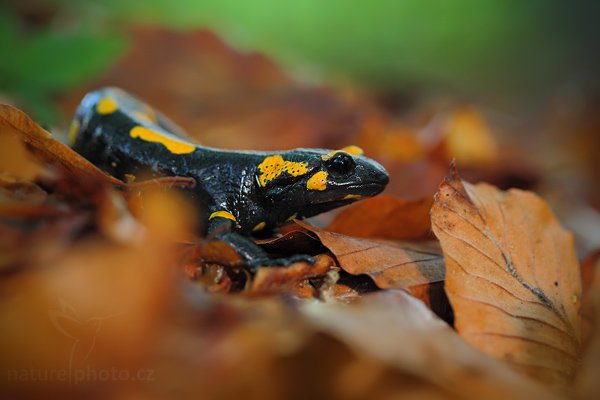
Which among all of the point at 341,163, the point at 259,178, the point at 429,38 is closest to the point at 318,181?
the point at 341,163

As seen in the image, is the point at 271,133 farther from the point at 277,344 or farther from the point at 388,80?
the point at 388,80

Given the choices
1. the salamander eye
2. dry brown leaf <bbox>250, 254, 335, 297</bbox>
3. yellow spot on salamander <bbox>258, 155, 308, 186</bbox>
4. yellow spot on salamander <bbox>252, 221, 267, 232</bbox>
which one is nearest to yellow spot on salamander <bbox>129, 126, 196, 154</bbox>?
yellow spot on salamander <bbox>258, 155, 308, 186</bbox>

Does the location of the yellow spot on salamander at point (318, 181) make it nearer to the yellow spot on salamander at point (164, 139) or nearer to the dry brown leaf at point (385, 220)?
the dry brown leaf at point (385, 220)

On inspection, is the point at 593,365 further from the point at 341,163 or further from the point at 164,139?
the point at 164,139

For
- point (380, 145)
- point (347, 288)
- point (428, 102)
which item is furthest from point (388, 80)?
point (347, 288)

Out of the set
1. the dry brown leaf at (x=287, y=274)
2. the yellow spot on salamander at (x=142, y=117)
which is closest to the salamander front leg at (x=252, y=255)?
the dry brown leaf at (x=287, y=274)
